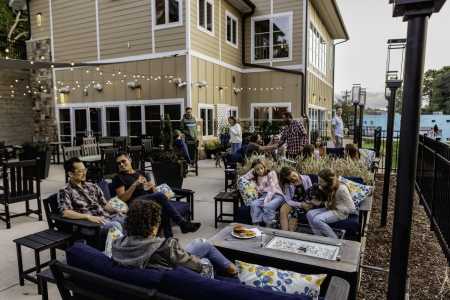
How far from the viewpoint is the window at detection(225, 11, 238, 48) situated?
474 inches

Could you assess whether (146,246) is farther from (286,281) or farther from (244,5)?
(244,5)

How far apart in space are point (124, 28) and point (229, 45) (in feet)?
12.7

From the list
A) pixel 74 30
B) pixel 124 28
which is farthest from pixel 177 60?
pixel 74 30

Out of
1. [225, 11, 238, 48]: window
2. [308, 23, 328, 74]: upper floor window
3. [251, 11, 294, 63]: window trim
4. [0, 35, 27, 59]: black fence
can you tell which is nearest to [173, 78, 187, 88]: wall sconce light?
[225, 11, 238, 48]: window

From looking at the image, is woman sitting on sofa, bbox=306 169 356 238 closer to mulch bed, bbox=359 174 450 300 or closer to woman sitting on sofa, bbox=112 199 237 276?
mulch bed, bbox=359 174 450 300

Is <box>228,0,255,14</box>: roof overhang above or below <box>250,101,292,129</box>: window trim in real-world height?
above

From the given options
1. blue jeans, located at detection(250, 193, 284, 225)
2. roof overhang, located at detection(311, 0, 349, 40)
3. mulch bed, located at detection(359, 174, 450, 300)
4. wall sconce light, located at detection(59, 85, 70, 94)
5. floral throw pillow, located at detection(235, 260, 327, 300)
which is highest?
roof overhang, located at detection(311, 0, 349, 40)

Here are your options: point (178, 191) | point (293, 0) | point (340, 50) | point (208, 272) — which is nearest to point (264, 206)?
point (178, 191)

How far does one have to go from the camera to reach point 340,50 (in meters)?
21.5

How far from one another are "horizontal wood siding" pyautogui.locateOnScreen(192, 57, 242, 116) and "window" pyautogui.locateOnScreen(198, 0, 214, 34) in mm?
1140

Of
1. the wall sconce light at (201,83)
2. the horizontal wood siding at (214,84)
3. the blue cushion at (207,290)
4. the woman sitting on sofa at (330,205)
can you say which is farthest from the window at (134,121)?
the blue cushion at (207,290)

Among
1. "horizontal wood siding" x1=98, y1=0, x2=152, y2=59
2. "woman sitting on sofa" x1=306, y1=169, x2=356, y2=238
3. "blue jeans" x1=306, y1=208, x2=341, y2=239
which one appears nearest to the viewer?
"blue jeans" x1=306, y1=208, x2=341, y2=239

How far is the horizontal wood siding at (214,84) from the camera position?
395 inches

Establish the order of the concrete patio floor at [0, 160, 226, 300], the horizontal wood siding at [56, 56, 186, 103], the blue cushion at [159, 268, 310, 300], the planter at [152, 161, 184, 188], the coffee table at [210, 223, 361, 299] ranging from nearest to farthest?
the blue cushion at [159, 268, 310, 300] → the coffee table at [210, 223, 361, 299] → the concrete patio floor at [0, 160, 226, 300] → the planter at [152, 161, 184, 188] → the horizontal wood siding at [56, 56, 186, 103]
